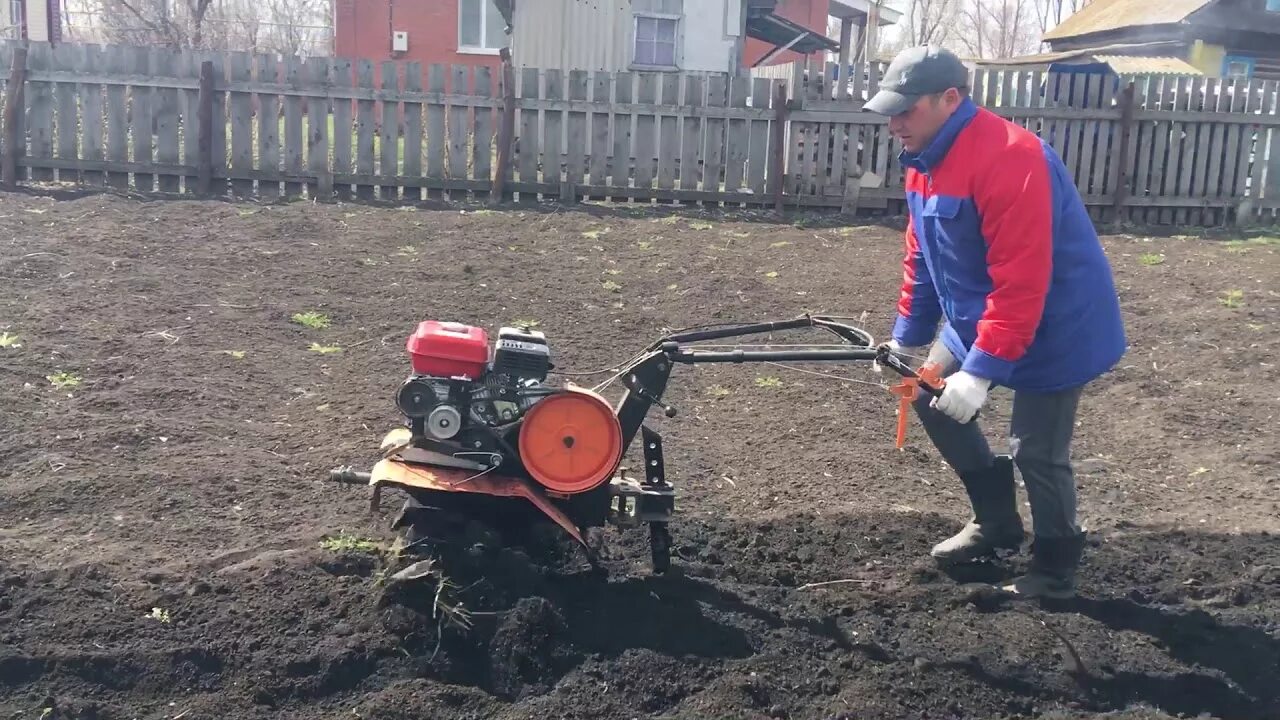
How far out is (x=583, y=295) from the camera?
8.47 meters

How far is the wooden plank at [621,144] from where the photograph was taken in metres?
11.8

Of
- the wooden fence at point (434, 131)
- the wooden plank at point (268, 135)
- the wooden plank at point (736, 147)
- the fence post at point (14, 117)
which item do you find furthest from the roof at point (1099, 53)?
the fence post at point (14, 117)

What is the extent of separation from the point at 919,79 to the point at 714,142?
7941 mm

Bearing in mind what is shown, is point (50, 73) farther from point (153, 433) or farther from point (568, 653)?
point (568, 653)

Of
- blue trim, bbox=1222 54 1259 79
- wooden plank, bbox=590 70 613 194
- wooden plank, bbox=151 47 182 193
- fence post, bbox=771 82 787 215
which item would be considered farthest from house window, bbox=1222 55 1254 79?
wooden plank, bbox=151 47 182 193

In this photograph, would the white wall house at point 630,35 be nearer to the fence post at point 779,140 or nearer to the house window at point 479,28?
the house window at point 479,28

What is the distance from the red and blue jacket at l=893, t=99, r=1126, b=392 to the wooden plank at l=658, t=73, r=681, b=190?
7653mm

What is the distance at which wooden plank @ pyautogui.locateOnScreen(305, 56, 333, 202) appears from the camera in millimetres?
11594

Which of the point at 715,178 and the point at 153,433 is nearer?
the point at 153,433

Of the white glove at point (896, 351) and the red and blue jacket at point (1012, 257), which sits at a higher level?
the red and blue jacket at point (1012, 257)

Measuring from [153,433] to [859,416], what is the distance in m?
3.66

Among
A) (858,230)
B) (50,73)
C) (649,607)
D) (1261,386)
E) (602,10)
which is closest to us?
(649,607)

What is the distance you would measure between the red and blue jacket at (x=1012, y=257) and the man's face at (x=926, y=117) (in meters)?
0.04

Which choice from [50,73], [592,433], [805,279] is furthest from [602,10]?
[592,433]
